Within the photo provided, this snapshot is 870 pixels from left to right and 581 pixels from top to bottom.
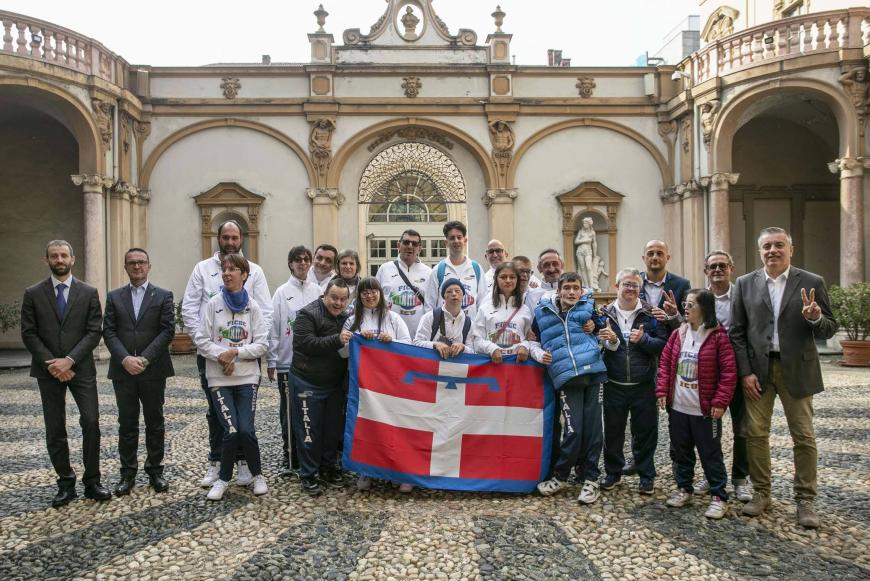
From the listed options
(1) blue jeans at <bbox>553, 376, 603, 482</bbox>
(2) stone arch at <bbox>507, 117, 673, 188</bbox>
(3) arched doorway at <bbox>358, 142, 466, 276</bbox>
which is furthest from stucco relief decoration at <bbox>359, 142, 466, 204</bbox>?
(1) blue jeans at <bbox>553, 376, 603, 482</bbox>

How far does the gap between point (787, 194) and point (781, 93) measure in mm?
4010

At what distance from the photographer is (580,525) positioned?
3.88 metres

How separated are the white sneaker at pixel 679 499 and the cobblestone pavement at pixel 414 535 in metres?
0.06

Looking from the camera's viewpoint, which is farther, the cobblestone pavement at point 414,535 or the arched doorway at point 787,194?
the arched doorway at point 787,194

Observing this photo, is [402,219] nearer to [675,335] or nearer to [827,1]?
[827,1]

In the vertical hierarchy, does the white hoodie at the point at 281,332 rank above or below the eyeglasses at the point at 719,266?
below

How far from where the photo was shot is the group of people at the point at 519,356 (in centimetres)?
408

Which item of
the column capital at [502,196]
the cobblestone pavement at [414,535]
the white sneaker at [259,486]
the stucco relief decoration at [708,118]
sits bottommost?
the cobblestone pavement at [414,535]

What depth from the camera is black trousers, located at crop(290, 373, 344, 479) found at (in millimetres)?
4621

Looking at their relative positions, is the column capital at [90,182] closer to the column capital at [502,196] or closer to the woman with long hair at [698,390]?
the column capital at [502,196]

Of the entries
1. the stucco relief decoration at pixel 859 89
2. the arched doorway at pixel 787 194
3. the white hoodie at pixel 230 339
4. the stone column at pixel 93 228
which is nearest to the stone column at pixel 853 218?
the stucco relief decoration at pixel 859 89

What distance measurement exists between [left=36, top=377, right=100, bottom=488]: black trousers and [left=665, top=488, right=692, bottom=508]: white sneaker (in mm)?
4067

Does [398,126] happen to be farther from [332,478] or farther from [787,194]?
[332,478]

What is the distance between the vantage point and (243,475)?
15.5 ft
